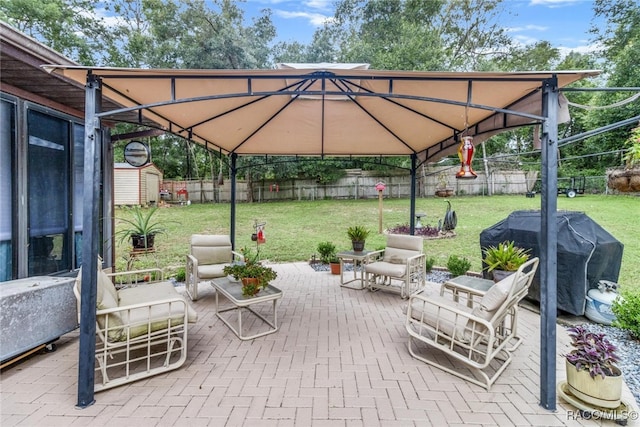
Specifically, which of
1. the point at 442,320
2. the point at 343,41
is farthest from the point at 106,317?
the point at 343,41

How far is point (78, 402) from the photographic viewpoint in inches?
84.9

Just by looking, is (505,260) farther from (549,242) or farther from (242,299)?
(242,299)

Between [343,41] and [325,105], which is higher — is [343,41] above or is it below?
above

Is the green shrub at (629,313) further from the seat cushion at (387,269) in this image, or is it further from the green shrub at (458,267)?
the seat cushion at (387,269)

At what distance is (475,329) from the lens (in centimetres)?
250

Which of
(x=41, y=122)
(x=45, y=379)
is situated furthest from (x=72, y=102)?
(x=45, y=379)

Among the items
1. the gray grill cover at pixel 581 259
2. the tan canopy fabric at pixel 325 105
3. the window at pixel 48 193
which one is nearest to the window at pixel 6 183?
the window at pixel 48 193

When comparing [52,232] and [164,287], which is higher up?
[52,232]

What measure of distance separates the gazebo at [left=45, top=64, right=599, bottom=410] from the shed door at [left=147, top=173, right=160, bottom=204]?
40.5 feet

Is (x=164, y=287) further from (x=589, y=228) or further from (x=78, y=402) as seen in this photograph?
(x=589, y=228)

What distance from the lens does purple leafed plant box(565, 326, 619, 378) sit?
2086 millimetres

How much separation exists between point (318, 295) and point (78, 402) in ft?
9.78

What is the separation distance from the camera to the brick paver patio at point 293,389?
205 centimetres

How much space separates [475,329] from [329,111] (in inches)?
123
